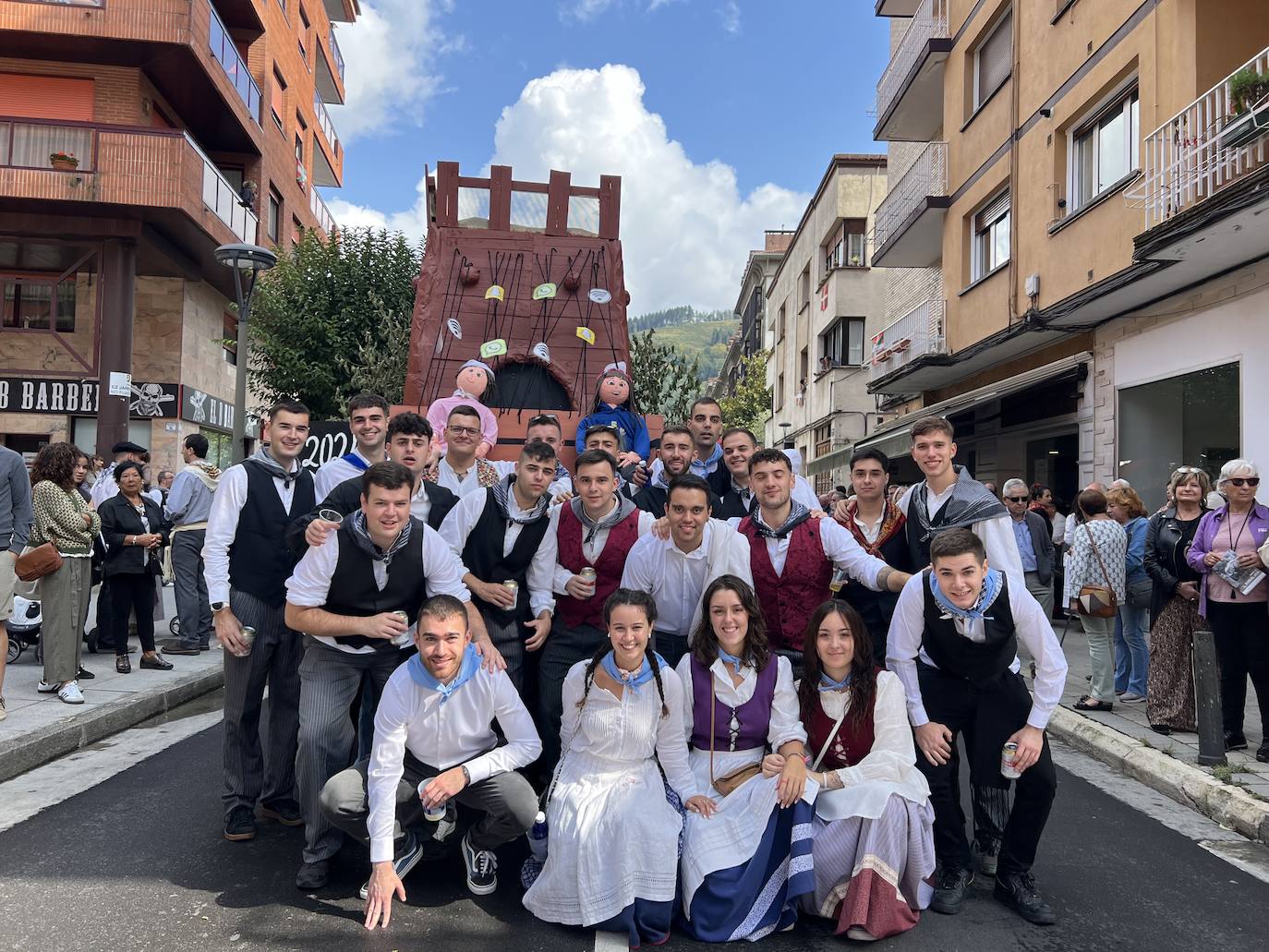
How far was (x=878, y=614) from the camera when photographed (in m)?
4.79

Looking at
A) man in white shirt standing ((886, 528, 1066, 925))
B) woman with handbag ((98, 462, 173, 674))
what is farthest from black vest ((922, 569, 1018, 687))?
woman with handbag ((98, 462, 173, 674))

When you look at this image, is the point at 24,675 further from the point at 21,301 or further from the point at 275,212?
the point at 275,212

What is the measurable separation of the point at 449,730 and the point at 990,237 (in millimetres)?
14529

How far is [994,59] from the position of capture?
601 inches

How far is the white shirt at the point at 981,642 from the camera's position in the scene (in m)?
3.71

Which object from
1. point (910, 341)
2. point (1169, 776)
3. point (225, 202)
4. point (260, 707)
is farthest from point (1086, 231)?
point (225, 202)

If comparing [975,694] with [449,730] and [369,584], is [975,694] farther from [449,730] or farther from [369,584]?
[369,584]

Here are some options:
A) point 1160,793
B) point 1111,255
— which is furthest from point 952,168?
point 1160,793

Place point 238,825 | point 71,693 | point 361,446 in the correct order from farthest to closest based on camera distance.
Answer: point 71,693 < point 361,446 < point 238,825

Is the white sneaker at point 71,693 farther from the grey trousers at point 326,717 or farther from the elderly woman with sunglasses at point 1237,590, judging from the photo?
the elderly woman with sunglasses at point 1237,590

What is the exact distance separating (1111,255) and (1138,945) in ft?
32.0

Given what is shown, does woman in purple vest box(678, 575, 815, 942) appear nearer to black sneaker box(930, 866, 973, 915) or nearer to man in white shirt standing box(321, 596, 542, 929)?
black sneaker box(930, 866, 973, 915)

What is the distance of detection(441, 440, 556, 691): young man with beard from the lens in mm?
4660

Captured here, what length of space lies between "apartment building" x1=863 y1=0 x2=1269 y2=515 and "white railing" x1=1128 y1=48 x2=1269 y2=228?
24 mm
